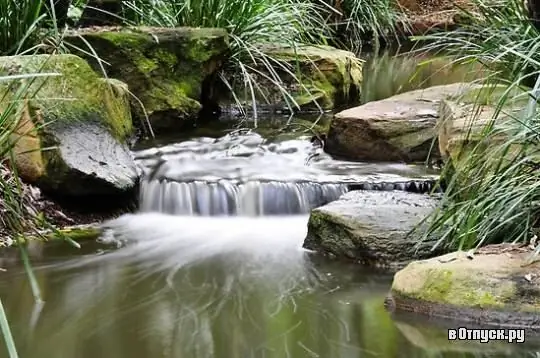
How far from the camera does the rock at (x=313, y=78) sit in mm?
7496

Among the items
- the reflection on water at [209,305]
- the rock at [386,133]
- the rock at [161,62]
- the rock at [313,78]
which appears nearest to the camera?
the reflection on water at [209,305]

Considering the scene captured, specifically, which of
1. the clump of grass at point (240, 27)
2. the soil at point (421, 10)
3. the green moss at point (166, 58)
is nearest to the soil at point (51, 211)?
the green moss at point (166, 58)

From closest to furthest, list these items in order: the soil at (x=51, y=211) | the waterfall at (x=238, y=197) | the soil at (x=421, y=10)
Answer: the soil at (x=51, y=211), the waterfall at (x=238, y=197), the soil at (x=421, y=10)

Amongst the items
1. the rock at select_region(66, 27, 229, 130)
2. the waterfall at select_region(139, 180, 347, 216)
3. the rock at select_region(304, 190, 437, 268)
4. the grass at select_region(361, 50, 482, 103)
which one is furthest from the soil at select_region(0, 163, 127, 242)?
the grass at select_region(361, 50, 482, 103)

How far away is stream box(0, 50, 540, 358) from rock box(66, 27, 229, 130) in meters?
0.85

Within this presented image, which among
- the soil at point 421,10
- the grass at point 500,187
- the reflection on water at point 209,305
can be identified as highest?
the soil at point 421,10

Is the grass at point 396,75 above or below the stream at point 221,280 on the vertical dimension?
above

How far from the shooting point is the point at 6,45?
4.93 metres

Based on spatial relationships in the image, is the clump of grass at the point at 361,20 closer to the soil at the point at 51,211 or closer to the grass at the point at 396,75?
the grass at the point at 396,75

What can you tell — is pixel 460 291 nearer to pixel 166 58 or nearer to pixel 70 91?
pixel 70 91

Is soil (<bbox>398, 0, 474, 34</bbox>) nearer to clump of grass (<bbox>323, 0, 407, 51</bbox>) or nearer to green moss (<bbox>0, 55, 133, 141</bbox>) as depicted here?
clump of grass (<bbox>323, 0, 407, 51</bbox>)

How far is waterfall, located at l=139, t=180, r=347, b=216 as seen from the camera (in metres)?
4.84

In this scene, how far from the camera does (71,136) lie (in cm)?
461

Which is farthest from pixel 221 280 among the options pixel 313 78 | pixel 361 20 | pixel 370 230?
pixel 361 20
